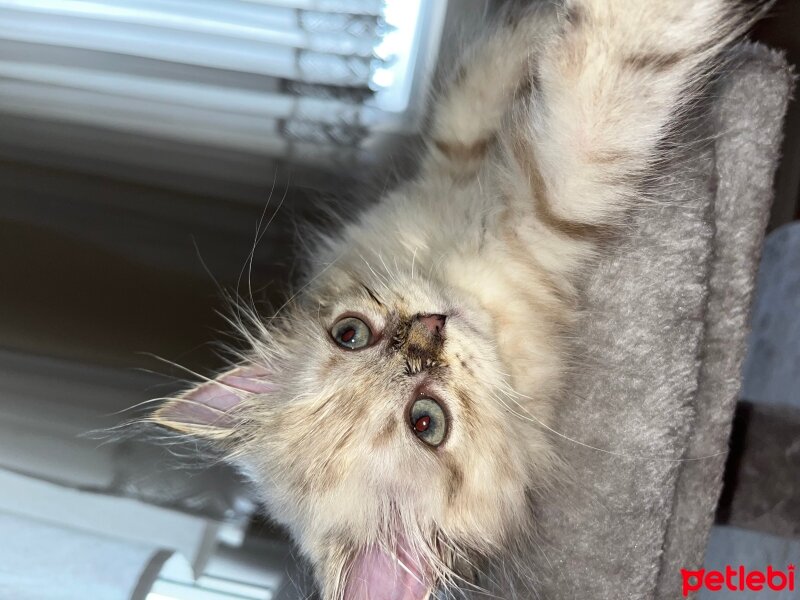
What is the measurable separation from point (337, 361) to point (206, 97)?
34.1 inches

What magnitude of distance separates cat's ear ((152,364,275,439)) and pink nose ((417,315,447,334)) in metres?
0.34

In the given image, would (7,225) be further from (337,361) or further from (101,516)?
(337,361)

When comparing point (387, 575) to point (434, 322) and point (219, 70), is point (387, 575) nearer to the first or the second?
point (434, 322)

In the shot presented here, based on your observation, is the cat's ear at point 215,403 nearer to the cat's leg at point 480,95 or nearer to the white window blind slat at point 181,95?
the cat's leg at point 480,95

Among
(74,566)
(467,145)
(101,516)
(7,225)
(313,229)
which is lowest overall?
(74,566)

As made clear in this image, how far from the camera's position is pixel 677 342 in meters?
0.99

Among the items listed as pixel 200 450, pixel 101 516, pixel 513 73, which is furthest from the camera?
pixel 101 516

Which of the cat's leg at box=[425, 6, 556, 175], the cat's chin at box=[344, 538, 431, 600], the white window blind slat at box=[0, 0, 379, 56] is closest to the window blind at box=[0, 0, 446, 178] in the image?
the white window blind slat at box=[0, 0, 379, 56]

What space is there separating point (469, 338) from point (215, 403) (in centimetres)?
48

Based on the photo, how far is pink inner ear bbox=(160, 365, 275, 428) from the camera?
3.48 ft

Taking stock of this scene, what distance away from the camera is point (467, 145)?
1.24 m

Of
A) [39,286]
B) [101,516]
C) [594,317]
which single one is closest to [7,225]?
[39,286]

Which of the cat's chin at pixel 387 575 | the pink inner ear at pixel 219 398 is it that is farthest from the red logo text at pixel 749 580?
the pink inner ear at pixel 219 398

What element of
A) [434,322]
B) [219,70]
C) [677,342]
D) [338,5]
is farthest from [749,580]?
[219,70]
